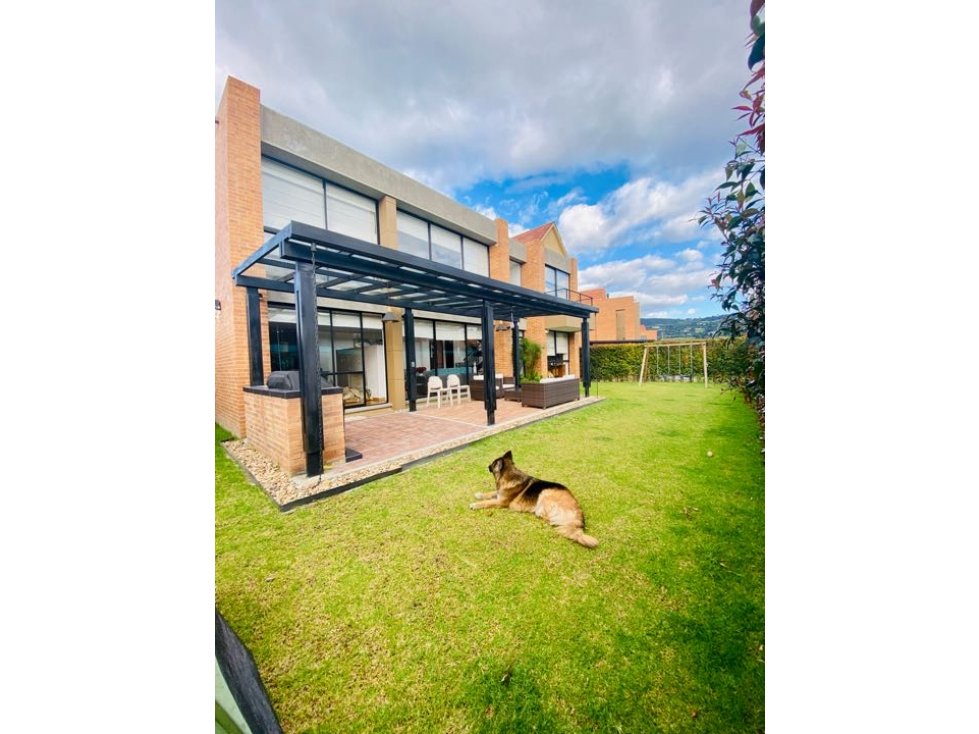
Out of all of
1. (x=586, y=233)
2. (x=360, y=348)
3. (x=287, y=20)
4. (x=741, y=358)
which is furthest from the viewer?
(x=360, y=348)

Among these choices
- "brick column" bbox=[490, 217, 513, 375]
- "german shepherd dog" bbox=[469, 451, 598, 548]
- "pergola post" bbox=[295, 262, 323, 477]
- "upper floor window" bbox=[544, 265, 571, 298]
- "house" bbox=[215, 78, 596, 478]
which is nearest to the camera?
"german shepherd dog" bbox=[469, 451, 598, 548]

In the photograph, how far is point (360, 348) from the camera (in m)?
9.08

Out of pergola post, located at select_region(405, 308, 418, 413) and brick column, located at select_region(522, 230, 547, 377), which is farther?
brick column, located at select_region(522, 230, 547, 377)

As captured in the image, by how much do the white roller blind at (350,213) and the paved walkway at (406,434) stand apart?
15.3 ft

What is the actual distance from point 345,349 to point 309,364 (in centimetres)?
486

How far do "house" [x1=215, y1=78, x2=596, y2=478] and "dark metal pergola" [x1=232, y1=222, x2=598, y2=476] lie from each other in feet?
0.08

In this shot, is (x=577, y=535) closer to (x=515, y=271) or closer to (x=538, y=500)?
(x=538, y=500)

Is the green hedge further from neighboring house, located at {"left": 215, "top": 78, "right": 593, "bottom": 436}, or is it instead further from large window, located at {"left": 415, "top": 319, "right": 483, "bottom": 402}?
large window, located at {"left": 415, "top": 319, "right": 483, "bottom": 402}

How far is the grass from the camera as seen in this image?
1.47m

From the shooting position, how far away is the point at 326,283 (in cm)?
630

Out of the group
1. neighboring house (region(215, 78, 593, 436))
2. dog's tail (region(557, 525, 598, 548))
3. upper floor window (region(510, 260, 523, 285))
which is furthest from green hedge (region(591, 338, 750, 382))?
dog's tail (region(557, 525, 598, 548))
